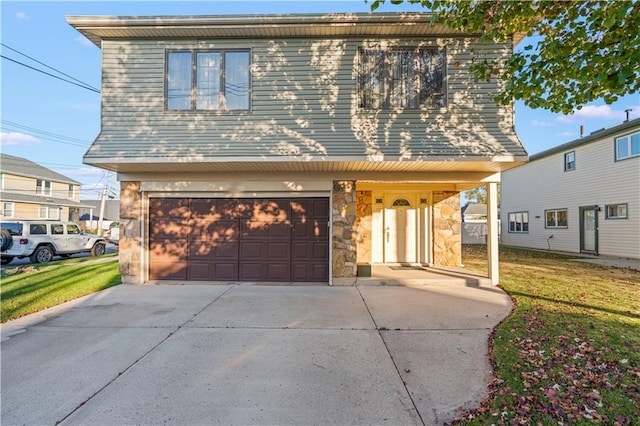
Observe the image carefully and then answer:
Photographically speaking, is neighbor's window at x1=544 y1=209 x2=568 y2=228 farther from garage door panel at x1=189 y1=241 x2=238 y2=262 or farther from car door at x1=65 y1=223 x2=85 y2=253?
car door at x1=65 y1=223 x2=85 y2=253

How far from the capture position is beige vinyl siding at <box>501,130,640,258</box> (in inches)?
491

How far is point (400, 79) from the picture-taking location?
720 cm

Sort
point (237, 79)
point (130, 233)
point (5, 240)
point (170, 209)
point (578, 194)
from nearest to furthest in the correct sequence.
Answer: point (237, 79) < point (130, 233) < point (170, 209) < point (5, 240) < point (578, 194)

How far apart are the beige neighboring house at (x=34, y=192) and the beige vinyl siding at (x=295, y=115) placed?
21.1 metres

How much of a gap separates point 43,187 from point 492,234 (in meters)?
33.7

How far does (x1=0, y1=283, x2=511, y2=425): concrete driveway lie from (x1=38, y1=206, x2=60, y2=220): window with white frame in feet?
86.7

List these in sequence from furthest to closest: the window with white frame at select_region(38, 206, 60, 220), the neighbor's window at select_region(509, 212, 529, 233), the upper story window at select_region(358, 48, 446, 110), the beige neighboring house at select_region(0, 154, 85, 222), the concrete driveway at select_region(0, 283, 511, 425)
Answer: the window with white frame at select_region(38, 206, 60, 220) < the beige neighboring house at select_region(0, 154, 85, 222) < the neighbor's window at select_region(509, 212, 529, 233) < the upper story window at select_region(358, 48, 446, 110) < the concrete driveway at select_region(0, 283, 511, 425)

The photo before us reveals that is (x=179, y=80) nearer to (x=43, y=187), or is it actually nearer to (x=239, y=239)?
(x=239, y=239)

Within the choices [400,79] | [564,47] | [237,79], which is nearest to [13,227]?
[237,79]

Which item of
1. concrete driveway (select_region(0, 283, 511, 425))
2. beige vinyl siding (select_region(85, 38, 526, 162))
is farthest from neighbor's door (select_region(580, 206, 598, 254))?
concrete driveway (select_region(0, 283, 511, 425))

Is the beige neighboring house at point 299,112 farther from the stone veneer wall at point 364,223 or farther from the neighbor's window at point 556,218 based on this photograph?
the neighbor's window at point 556,218

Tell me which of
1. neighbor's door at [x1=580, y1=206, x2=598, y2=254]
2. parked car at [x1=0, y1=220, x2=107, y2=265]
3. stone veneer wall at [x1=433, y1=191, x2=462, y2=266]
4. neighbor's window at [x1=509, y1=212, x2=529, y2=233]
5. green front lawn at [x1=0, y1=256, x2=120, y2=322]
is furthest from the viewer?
neighbor's window at [x1=509, y1=212, x2=529, y2=233]

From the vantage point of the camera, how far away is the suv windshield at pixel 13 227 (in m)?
12.0

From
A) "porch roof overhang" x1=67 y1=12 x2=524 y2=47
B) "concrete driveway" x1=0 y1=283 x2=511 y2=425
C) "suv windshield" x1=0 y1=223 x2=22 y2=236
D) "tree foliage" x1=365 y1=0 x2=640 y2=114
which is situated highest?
"porch roof overhang" x1=67 y1=12 x2=524 y2=47
